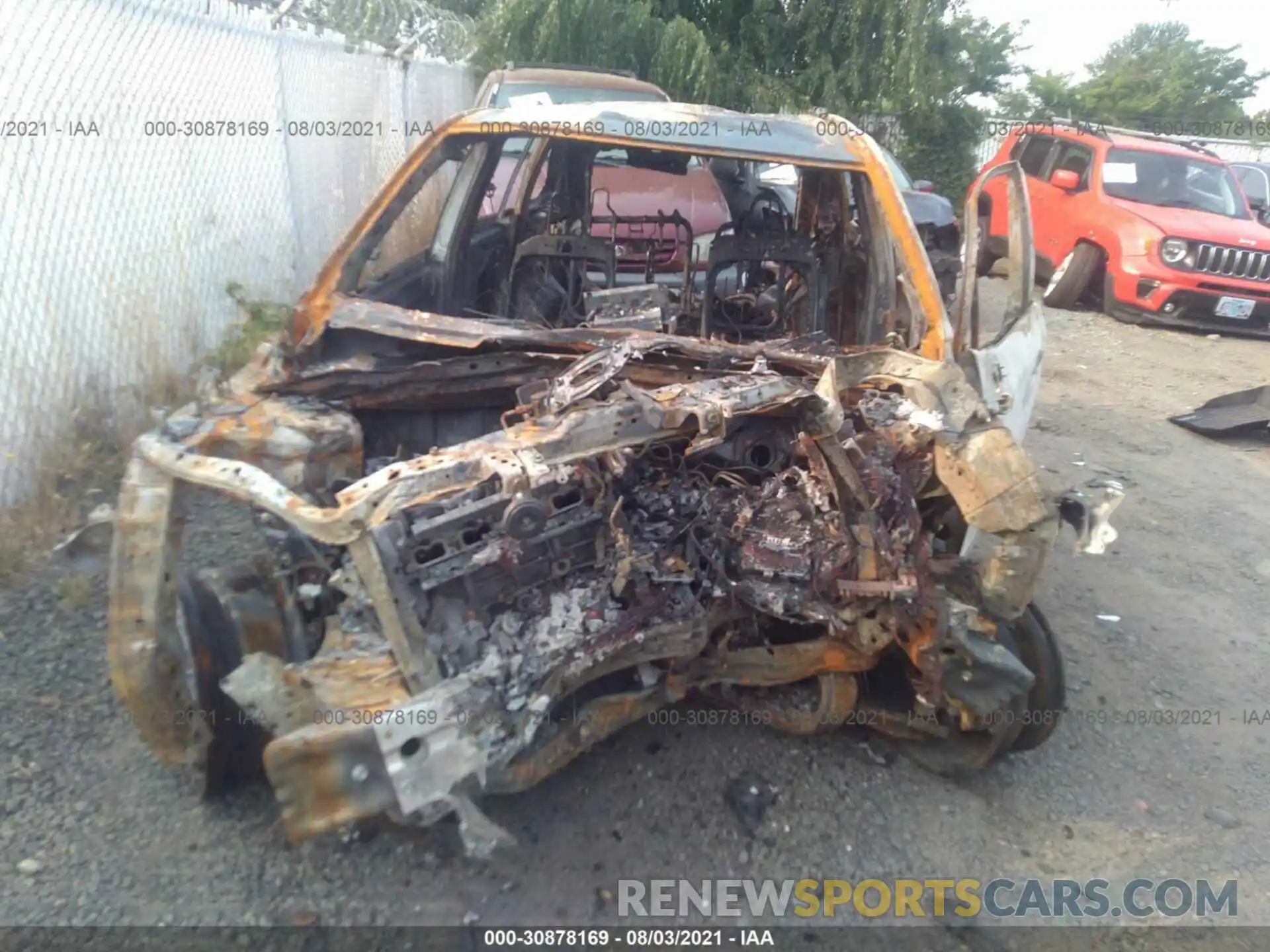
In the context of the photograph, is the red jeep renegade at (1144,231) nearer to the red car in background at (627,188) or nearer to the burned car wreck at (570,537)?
the red car in background at (627,188)

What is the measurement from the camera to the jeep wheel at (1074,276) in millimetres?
9664

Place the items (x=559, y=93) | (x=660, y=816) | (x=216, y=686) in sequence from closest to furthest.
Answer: (x=216, y=686) < (x=660, y=816) < (x=559, y=93)

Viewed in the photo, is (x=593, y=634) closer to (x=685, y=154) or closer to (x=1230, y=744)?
(x=685, y=154)

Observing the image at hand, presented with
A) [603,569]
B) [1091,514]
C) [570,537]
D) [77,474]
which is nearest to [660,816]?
[603,569]

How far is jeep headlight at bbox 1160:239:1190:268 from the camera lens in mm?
8859

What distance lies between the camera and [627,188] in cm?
606

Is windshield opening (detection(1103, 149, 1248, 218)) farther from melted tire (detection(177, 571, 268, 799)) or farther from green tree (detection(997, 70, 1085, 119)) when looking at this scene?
green tree (detection(997, 70, 1085, 119))

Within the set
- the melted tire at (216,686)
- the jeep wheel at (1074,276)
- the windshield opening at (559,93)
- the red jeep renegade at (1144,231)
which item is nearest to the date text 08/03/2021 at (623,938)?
the melted tire at (216,686)

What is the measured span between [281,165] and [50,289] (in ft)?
8.96

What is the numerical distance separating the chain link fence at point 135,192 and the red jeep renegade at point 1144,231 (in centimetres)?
605

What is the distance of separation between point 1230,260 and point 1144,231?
805 mm

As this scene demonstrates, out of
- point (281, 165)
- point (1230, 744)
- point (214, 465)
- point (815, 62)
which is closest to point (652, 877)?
point (214, 465)

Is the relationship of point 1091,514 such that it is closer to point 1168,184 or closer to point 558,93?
point 558,93

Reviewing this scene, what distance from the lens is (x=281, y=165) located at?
6.31 m
